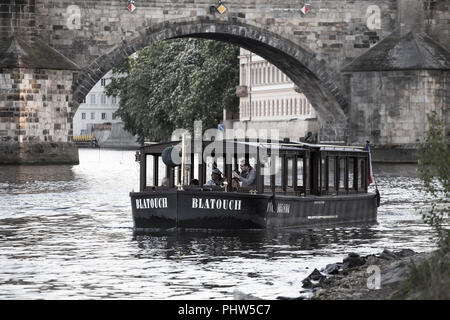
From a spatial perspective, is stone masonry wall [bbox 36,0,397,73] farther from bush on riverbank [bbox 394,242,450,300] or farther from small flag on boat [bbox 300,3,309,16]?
bush on riverbank [bbox 394,242,450,300]

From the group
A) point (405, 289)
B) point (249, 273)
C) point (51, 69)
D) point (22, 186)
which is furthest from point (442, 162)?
point (51, 69)

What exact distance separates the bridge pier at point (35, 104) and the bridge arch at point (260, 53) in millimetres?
952

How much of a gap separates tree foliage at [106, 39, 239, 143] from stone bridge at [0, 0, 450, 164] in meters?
27.8

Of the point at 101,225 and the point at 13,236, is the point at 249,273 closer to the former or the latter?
the point at 13,236

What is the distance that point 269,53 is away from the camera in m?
59.2

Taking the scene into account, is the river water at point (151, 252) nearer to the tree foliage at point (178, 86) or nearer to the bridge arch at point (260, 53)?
the bridge arch at point (260, 53)

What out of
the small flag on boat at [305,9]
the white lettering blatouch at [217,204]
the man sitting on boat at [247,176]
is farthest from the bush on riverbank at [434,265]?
the small flag on boat at [305,9]

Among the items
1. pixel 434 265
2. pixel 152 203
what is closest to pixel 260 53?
pixel 152 203

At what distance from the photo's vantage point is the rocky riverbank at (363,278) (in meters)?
14.9

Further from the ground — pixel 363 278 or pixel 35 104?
pixel 35 104

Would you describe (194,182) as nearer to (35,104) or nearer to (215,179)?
(215,179)

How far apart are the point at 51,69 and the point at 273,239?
30.3 metres

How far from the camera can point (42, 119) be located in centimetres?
5309

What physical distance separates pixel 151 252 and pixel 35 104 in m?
32.0
